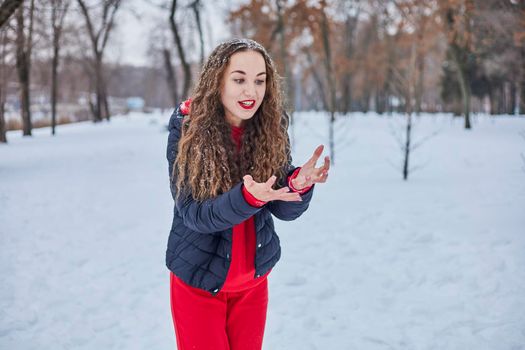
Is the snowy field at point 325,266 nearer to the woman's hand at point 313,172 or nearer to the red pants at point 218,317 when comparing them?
the red pants at point 218,317

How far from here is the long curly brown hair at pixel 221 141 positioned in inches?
63.9

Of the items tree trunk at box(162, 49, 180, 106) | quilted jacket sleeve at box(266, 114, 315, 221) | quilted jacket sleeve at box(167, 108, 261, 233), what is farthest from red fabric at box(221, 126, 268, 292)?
tree trunk at box(162, 49, 180, 106)

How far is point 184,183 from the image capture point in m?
1.62

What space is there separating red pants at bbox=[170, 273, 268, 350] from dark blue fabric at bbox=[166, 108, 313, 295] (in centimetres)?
7

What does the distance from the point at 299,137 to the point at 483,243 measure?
13.3m

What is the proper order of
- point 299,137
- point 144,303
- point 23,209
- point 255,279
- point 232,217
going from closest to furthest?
point 232,217 → point 255,279 → point 144,303 → point 23,209 → point 299,137

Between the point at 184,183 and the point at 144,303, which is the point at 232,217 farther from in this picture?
the point at 144,303

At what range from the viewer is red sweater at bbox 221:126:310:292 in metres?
1.72

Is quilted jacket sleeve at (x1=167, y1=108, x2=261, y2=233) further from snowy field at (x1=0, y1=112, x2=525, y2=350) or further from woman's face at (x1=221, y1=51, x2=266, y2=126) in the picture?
snowy field at (x1=0, y1=112, x2=525, y2=350)

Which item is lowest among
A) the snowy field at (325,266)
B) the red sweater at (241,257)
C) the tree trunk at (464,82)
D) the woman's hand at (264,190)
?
the snowy field at (325,266)

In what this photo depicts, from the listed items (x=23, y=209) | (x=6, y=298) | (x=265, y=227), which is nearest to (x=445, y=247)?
(x=265, y=227)

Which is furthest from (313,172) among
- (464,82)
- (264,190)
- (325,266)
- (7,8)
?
(464,82)

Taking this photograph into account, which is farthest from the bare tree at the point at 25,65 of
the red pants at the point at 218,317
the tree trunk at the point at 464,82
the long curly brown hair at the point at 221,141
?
the tree trunk at the point at 464,82

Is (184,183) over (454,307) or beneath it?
over
